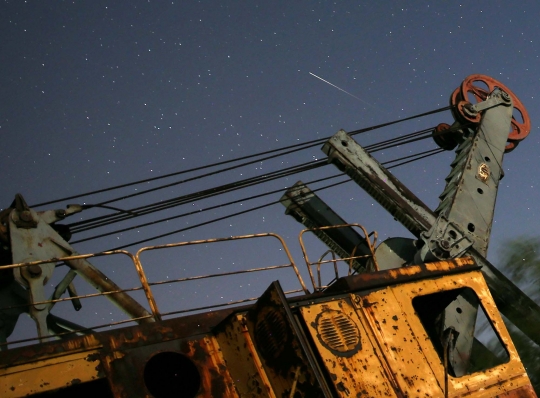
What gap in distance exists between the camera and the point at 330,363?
20.4ft

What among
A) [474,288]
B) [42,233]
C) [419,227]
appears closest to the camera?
[474,288]

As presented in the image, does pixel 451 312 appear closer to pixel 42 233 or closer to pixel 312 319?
pixel 312 319

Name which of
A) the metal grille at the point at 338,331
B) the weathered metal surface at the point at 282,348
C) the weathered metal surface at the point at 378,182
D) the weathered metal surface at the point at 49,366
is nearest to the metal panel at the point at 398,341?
the metal grille at the point at 338,331

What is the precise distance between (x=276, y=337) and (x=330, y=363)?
59cm

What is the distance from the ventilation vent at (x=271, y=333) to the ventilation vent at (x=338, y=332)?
0.51 meters

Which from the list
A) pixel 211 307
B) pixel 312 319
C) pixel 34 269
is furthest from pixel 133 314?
pixel 312 319

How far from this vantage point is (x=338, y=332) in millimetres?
6496

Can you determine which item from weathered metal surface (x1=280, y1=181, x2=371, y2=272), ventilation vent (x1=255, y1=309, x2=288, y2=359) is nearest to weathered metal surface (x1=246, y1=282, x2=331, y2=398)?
ventilation vent (x1=255, y1=309, x2=288, y2=359)

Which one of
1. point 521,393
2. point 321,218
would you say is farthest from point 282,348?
point 321,218

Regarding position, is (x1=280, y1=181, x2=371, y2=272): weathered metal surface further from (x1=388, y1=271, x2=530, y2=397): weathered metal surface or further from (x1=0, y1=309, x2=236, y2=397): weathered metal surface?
(x1=0, y1=309, x2=236, y2=397): weathered metal surface

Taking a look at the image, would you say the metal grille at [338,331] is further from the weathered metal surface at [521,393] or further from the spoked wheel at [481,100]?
the spoked wheel at [481,100]

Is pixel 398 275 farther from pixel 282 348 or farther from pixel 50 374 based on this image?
pixel 50 374

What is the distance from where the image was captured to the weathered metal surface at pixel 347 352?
618 centimetres

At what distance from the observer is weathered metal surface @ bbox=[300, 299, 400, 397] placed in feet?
20.3
